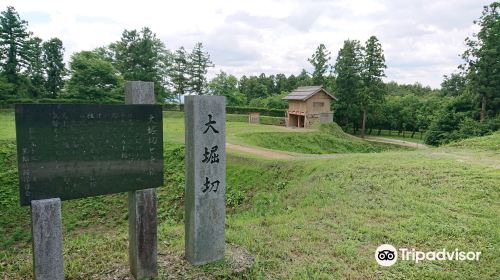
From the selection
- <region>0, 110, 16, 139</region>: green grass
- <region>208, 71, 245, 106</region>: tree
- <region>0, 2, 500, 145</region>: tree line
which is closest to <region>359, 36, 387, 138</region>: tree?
<region>0, 2, 500, 145</region>: tree line

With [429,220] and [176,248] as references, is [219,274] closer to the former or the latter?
[176,248]

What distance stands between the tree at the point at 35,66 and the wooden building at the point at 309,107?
27.4m

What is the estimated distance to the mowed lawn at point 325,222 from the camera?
4.62 metres

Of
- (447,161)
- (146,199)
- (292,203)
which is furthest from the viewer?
(447,161)

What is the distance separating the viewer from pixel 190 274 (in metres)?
4.56

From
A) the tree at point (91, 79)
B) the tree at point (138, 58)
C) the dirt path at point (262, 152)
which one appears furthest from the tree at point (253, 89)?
the dirt path at point (262, 152)

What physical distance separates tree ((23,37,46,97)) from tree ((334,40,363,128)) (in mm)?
32663

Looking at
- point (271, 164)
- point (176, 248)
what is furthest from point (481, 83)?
point (176, 248)

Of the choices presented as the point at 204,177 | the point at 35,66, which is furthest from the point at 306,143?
the point at 35,66

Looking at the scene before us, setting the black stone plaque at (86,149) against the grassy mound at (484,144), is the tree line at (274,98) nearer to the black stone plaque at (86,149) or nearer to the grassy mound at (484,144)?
the grassy mound at (484,144)

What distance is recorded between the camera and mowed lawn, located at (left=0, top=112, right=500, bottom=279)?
4.62 metres

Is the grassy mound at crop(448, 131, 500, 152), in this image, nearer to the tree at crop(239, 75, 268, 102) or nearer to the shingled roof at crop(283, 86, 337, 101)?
the shingled roof at crop(283, 86, 337, 101)

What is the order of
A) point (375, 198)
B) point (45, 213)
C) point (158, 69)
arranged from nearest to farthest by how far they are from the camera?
point (45, 213) → point (375, 198) → point (158, 69)

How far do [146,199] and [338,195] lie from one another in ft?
17.3
